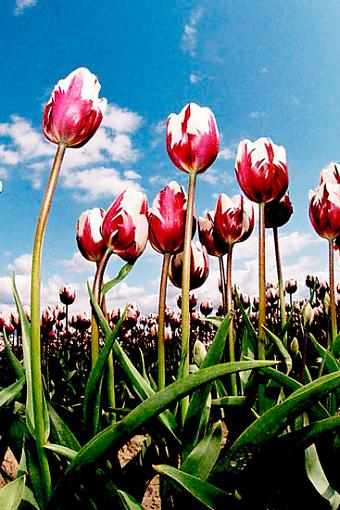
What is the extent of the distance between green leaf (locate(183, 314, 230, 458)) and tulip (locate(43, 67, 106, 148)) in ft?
2.24

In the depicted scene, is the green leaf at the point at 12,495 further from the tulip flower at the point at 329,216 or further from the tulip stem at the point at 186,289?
the tulip flower at the point at 329,216

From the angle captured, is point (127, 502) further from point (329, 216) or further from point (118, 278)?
point (329, 216)

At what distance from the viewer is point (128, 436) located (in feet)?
3.45

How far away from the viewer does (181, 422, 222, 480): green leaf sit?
119 cm

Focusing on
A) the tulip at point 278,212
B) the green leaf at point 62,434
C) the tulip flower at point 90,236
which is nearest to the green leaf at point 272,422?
the green leaf at point 62,434

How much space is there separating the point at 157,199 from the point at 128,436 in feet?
3.25

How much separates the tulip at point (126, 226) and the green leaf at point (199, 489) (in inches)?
32.6

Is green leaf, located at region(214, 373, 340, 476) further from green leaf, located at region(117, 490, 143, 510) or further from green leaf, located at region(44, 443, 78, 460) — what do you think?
green leaf, located at region(44, 443, 78, 460)

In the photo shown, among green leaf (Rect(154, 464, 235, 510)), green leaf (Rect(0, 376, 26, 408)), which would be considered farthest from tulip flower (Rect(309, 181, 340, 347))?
green leaf (Rect(0, 376, 26, 408))

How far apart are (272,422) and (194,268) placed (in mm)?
1037

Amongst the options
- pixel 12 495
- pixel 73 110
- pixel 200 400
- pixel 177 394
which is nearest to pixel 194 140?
pixel 73 110

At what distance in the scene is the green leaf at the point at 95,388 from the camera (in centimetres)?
123

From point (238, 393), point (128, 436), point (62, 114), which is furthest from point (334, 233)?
point (128, 436)

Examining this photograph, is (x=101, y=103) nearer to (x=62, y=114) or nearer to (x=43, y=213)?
(x=62, y=114)
